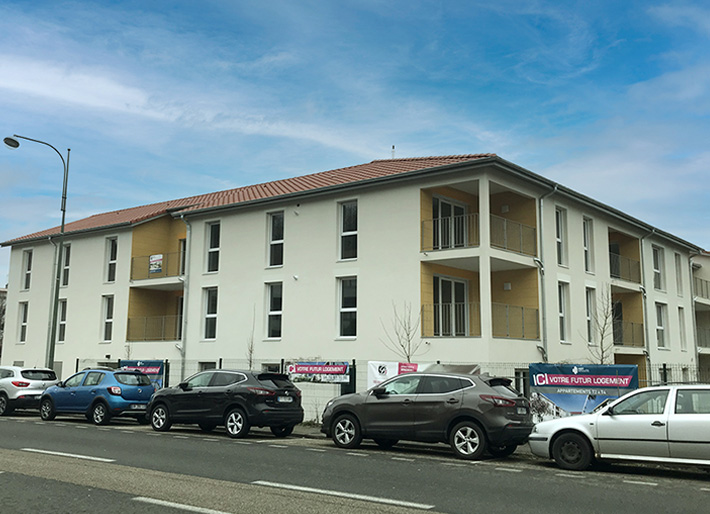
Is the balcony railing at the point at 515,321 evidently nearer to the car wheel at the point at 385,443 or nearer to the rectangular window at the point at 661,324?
the car wheel at the point at 385,443

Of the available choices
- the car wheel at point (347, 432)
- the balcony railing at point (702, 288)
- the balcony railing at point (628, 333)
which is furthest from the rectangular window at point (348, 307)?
the balcony railing at point (702, 288)

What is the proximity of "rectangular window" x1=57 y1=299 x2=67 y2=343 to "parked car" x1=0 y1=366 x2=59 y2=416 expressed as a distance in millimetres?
7922

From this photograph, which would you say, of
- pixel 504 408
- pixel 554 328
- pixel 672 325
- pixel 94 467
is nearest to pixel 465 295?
pixel 554 328

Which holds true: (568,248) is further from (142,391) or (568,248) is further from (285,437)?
(142,391)

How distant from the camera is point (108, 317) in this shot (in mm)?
29219

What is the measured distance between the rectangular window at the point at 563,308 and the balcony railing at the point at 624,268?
4654 millimetres

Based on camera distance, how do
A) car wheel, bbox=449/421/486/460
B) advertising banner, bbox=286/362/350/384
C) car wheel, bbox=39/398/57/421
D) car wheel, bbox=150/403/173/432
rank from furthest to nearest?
1. car wheel, bbox=39/398/57/421
2. advertising banner, bbox=286/362/350/384
3. car wheel, bbox=150/403/173/432
4. car wheel, bbox=449/421/486/460

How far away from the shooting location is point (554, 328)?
71.1ft

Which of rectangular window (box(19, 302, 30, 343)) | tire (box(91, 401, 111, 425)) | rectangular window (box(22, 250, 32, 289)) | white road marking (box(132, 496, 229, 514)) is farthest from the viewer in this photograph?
rectangular window (box(22, 250, 32, 289))

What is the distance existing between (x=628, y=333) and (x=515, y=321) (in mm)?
8404

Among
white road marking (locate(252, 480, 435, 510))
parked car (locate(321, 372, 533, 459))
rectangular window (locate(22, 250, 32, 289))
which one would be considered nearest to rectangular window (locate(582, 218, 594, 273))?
parked car (locate(321, 372, 533, 459))

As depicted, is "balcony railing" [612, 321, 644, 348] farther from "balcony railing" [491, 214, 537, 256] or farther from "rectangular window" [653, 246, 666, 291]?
"balcony railing" [491, 214, 537, 256]

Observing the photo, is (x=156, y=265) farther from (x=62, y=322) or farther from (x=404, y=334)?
(x=404, y=334)

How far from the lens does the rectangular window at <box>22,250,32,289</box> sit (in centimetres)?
3278
